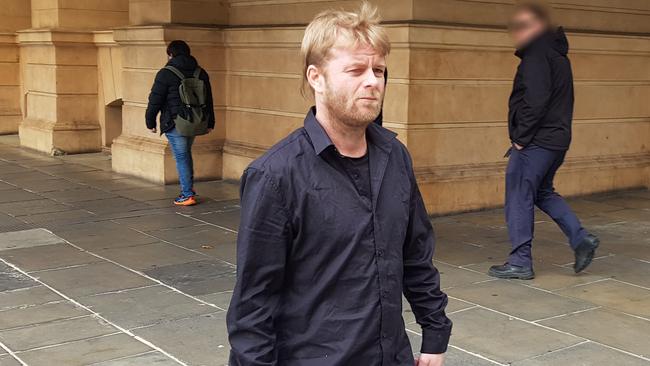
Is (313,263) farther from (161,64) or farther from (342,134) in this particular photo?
(161,64)

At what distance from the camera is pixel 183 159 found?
9.87 metres

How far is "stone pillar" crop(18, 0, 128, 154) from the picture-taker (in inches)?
561

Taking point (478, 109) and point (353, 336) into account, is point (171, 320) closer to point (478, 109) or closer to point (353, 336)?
point (353, 336)

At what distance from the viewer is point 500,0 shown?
9398 mm

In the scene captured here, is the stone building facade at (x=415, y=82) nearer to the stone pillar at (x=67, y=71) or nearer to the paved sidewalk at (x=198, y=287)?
the stone pillar at (x=67, y=71)

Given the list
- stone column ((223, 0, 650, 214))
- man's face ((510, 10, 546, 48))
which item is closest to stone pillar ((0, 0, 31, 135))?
stone column ((223, 0, 650, 214))

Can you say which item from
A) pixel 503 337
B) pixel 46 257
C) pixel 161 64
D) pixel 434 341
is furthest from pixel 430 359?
pixel 161 64

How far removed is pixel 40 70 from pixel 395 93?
7.91 m

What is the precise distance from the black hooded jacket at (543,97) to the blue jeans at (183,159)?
166 inches

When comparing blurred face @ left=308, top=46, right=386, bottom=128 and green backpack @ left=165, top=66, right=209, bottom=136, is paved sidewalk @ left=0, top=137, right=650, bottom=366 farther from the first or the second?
blurred face @ left=308, top=46, right=386, bottom=128

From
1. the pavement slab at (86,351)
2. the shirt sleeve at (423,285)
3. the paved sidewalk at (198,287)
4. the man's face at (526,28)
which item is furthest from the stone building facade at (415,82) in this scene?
the shirt sleeve at (423,285)

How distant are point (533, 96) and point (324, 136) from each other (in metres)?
4.34

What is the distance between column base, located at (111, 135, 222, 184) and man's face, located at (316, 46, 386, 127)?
892cm

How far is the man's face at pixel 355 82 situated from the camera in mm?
2414
